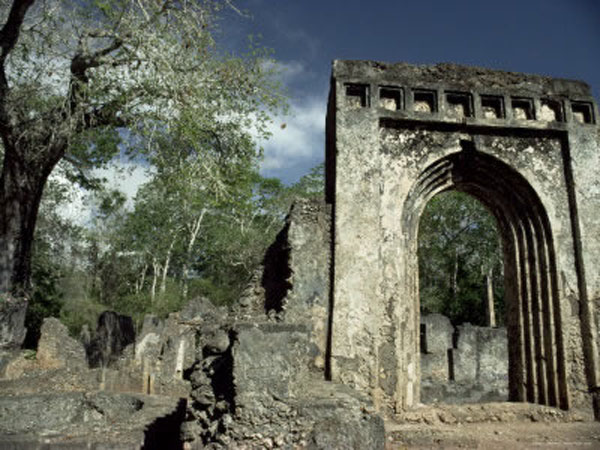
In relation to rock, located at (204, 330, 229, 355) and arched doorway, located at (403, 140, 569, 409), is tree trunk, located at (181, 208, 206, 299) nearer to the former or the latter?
arched doorway, located at (403, 140, 569, 409)

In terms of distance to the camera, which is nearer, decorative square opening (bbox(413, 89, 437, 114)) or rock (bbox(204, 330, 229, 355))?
rock (bbox(204, 330, 229, 355))

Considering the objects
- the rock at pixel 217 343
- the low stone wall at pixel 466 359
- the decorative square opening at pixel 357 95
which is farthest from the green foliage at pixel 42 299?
the rock at pixel 217 343

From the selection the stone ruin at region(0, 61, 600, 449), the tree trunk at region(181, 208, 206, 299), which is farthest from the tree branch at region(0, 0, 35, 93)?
the tree trunk at region(181, 208, 206, 299)

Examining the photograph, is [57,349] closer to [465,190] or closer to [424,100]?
[465,190]

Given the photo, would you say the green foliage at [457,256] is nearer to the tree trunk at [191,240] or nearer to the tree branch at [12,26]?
the tree trunk at [191,240]

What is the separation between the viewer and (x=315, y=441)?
13.6ft

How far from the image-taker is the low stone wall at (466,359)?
13.1m

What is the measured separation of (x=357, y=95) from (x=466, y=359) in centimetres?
903

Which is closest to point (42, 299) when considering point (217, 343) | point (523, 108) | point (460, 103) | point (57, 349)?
point (57, 349)

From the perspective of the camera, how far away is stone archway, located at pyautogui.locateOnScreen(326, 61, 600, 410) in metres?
6.38

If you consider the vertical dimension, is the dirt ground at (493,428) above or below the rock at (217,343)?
below

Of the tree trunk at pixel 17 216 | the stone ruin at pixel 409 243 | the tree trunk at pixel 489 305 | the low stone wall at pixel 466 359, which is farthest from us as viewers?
the tree trunk at pixel 489 305

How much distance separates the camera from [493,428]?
20.1 ft

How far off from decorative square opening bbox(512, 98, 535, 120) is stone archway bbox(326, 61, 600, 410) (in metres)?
0.02
